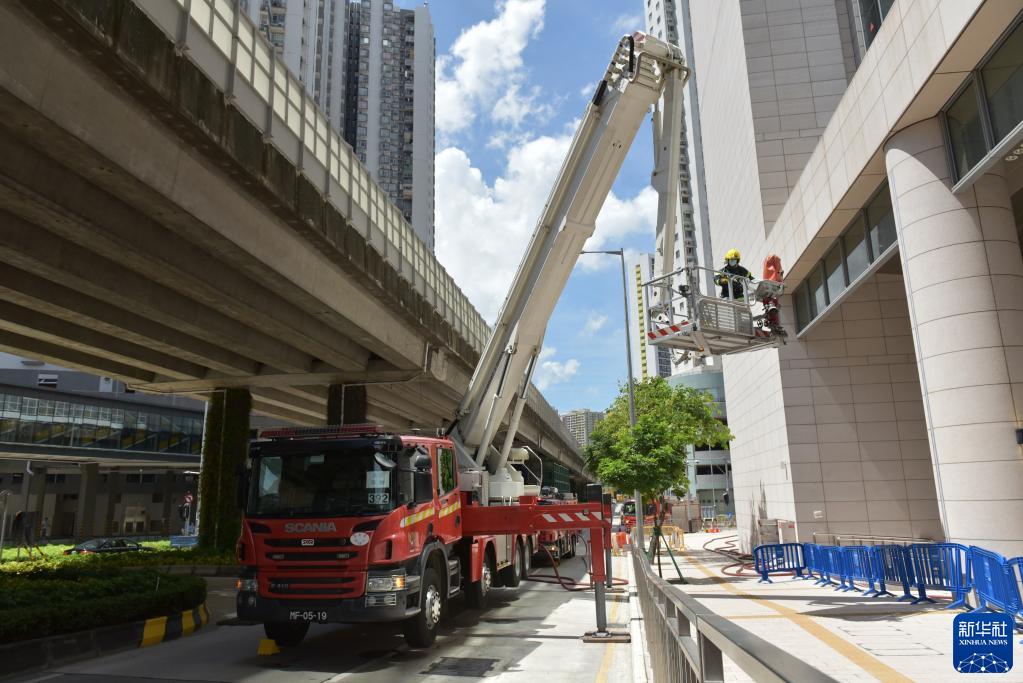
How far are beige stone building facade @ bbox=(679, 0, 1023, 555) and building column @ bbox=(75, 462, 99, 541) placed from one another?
43494mm

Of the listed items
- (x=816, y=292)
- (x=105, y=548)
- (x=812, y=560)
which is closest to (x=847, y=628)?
(x=812, y=560)

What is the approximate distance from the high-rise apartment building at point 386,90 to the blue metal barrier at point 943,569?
87078 millimetres

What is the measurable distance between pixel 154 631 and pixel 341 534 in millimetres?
4389

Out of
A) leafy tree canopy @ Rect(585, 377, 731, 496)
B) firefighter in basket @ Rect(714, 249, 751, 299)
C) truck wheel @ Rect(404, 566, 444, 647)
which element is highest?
firefighter in basket @ Rect(714, 249, 751, 299)

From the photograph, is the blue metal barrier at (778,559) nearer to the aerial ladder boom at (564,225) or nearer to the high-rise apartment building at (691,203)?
the aerial ladder boom at (564,225)

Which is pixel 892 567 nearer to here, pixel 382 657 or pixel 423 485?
pixel 423 485

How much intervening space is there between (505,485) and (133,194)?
29.0ft

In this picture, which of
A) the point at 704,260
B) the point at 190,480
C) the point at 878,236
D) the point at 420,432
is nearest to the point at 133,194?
the point at 420,432

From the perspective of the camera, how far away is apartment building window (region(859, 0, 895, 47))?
574 inches

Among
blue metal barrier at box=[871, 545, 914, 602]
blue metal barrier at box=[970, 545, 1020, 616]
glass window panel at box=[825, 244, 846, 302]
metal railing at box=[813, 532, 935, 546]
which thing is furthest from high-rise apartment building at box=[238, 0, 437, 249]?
blue metal barrier at box=[970, 545, 1020, 616]

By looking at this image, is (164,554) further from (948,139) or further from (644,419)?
(948,139)

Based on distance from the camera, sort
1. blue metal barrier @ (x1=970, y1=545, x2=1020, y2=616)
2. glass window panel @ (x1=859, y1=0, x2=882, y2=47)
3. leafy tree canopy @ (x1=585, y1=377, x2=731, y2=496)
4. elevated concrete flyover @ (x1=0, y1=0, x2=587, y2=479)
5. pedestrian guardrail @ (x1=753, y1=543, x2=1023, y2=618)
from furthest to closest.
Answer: leafy tree canopy @ (x1=585, y1=377, x2=731, y2=496) < glass window panel @ (x1=859, y1=0, x2=882, y2=47) < pedestrian guardrail @ (x1=753, y1=543, x2=1023, y2=618) < blue metal barrier @ (x1=970, y1=545, x2=1020, y2=616) < elevated concrete flyover @ (x1=0, y1=0, x2=587, y2=479)

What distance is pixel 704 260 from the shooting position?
322ft

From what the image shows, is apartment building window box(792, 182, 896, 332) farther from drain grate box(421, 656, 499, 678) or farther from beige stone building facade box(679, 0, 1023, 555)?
drain grate box(421, 656, 499, 678)
